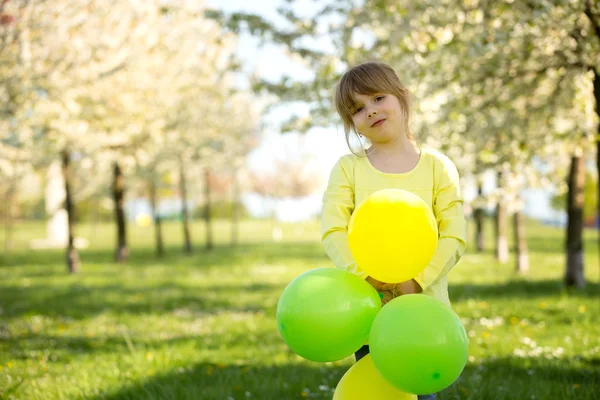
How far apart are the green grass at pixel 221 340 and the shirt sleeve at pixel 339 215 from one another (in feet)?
5.53

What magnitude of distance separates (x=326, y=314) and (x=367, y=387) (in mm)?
→ 485

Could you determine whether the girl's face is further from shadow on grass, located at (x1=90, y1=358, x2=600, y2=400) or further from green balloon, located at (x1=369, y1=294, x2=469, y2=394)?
shadow on grass, located at (x1=90, y1=358, x2=600, y2=400)

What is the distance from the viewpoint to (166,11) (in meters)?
7.77

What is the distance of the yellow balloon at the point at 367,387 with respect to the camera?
2.53m

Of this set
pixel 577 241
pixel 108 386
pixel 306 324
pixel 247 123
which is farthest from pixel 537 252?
pixel 306 324

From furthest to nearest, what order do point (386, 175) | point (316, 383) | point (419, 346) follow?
point (316, 383)
point (386, 175)
point (419, 346)

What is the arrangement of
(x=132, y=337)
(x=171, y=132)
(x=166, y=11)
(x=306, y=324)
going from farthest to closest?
(x=171, y=132) → (x=166, y=11) → (x=132, y=337) → (x=306, y=324)

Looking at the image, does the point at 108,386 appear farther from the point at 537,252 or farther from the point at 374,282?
the point at 537,252

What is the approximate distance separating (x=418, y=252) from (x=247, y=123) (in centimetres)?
2085

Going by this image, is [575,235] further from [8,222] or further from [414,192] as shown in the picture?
[8,222]

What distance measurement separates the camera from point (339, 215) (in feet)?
9.09

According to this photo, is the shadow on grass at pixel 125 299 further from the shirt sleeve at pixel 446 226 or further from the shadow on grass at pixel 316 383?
the shirt sleeve at pixel 446 226

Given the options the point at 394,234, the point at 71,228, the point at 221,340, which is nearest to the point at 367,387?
the point at 394,234

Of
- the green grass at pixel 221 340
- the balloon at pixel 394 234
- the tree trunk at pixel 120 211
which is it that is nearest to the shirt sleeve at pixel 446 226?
the balloon at pixel 394 234
